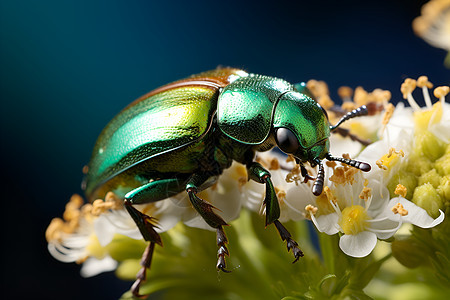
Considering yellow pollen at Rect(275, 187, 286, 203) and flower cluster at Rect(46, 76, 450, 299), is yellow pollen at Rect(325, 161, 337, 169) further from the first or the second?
yellow pollen at Rect(275, 187, 286, 203)

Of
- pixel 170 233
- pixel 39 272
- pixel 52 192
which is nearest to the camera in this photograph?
pixel 170 233

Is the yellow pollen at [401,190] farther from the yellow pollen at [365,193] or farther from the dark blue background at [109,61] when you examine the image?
the dark blue background at [109,61]

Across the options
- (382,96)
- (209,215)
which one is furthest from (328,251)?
(382,96)

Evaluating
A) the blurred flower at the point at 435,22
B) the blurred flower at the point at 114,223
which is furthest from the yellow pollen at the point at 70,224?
the blurred flower at the point at 435,22

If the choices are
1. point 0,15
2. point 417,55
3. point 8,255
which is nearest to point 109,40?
point 0,15

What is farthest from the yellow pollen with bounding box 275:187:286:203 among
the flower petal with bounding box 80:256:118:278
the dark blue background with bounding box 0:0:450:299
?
the dark blue background with bounding box 0:0:450:299

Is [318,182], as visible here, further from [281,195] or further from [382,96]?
[382,96]

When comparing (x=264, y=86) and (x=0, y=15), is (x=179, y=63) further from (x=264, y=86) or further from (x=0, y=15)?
(x=264, y=86)
